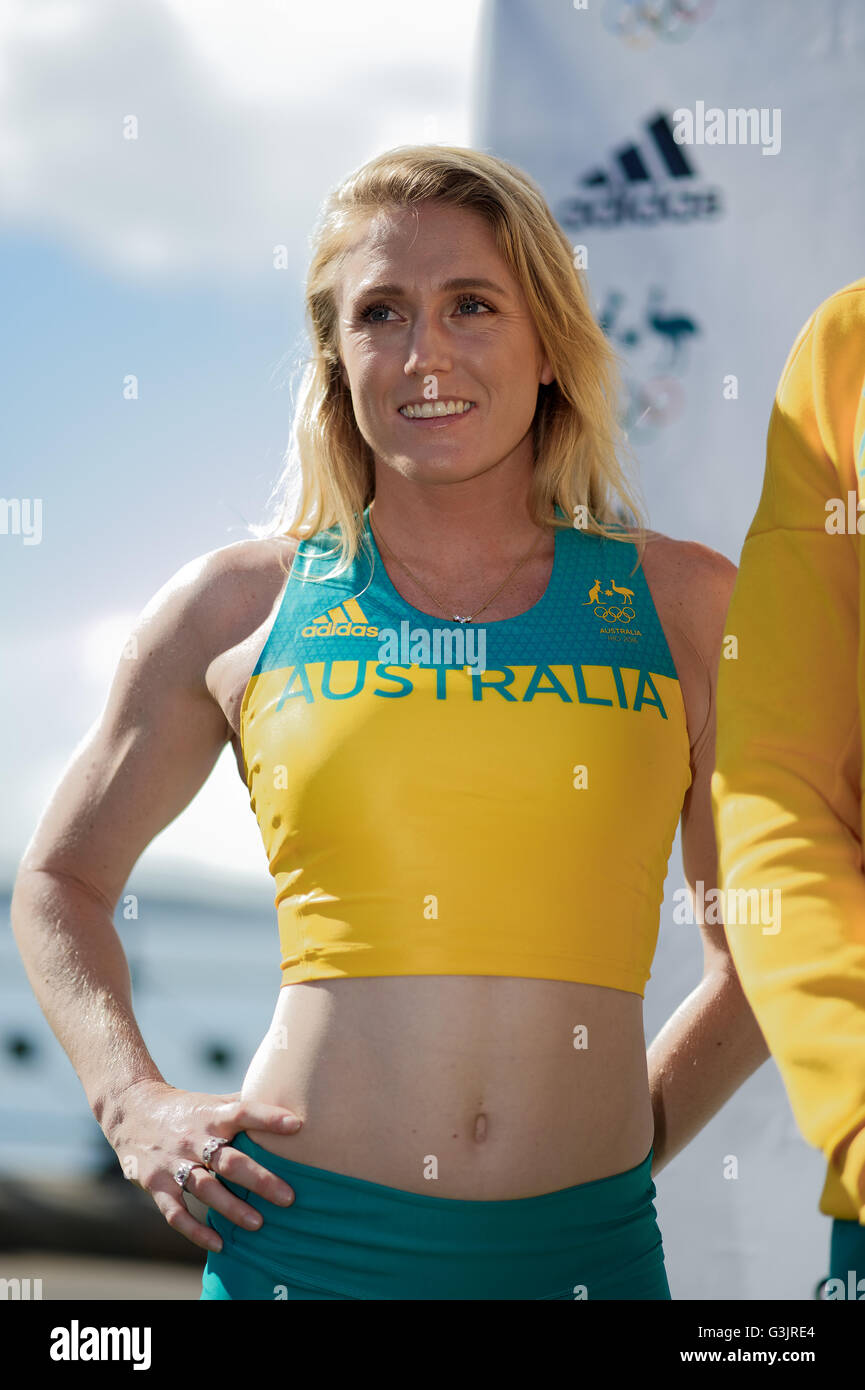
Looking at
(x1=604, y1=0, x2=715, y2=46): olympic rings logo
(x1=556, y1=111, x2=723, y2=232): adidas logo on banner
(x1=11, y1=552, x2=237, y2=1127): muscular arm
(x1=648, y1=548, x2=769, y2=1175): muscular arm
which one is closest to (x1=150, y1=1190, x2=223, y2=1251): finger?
(x1=11, y1=552, x2=237, y2=1127): muscular arm

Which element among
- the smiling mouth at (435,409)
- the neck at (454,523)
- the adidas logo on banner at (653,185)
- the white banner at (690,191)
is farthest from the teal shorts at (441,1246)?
the adidas logo on banner at (653,185)

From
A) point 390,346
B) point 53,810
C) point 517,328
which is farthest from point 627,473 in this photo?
point 53,810

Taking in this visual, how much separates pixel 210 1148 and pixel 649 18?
2.24 metres

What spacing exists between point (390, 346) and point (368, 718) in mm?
483

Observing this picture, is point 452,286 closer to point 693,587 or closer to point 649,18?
point 693,587

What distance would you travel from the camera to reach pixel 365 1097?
1.65m

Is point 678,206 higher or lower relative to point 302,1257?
higher

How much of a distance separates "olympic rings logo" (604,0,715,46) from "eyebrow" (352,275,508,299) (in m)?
1.20

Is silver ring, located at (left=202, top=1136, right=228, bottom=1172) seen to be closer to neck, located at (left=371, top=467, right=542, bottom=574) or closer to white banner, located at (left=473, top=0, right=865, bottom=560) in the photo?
neck, located at (left=371, top=467, right=542, bottom=574)

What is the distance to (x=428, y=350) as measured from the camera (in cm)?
173

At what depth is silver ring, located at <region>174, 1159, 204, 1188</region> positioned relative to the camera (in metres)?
1.70

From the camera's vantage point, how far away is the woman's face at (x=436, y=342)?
1.76m
